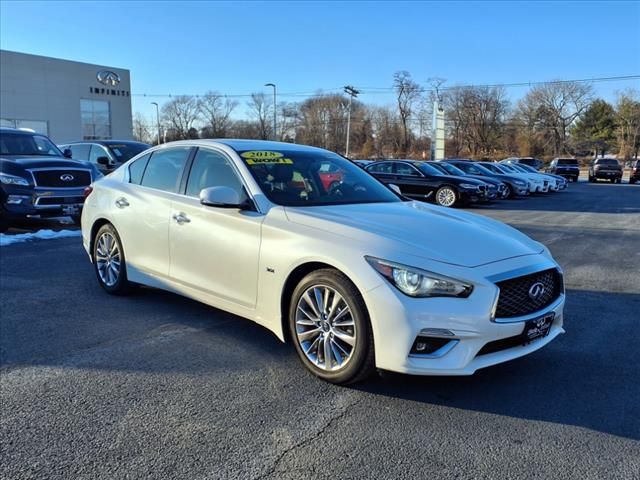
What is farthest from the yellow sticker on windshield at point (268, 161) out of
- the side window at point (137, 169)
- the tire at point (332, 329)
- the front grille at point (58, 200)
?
the front grille at point (58, 200)

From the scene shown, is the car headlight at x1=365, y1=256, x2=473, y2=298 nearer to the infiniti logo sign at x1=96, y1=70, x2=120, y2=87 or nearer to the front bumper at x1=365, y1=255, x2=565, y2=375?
the front bumper at x1=365, y1=255, x2=565, y2=375

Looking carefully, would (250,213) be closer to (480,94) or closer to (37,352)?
(37,352)

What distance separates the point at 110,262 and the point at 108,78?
132ft

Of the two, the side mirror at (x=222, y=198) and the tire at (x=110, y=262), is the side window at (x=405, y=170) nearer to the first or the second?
the tire at (x=110, y=262)

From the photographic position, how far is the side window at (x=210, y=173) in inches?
175

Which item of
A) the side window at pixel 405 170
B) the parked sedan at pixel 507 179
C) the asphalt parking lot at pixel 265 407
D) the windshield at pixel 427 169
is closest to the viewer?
the asphalt parking lot at pixel 265 407

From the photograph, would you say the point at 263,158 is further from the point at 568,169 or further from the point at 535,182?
the point at 568,169

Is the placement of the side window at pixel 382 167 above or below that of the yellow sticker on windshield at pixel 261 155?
below

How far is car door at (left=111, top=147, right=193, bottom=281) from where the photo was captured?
16.1ft

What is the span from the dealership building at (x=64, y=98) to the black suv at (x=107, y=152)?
2587cm

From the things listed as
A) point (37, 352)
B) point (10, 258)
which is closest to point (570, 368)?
point (37, 352)

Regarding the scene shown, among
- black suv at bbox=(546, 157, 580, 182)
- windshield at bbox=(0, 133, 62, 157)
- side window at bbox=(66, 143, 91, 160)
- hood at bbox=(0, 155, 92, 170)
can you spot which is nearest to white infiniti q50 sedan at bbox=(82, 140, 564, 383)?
hood at bbox=(0, 155, 92, 170)

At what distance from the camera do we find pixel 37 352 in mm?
4105

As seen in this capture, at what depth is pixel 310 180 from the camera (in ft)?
15.2
